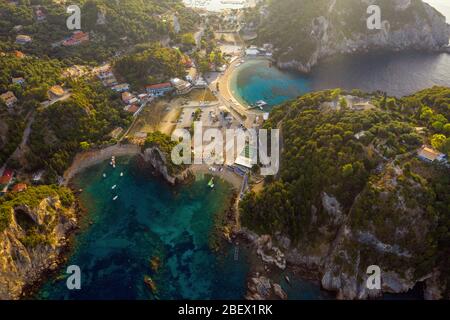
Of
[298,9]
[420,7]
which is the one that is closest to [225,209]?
[298,9]

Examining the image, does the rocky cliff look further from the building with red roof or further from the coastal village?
the building with red roof

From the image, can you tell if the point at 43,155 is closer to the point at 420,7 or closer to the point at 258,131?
the point at 258,131

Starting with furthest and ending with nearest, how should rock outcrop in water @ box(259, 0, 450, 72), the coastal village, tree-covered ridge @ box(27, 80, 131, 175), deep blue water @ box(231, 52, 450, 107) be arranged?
rock outcrop in water @ box(259, 0, 450, 72) < deep blue water @ box(231, 52, 450, 107) < the coastal village < tree-covered ridge @ box(27, 80, 131, 175)

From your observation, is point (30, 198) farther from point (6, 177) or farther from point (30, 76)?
point (30, 76)

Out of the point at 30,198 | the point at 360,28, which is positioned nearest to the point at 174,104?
the point at 30,198

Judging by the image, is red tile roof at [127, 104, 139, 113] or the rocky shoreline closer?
the rocky shoreline

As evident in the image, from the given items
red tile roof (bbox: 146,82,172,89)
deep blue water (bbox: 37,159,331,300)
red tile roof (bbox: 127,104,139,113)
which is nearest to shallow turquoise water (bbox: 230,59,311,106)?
red tile roof (bbox: 146,82,172,89)
